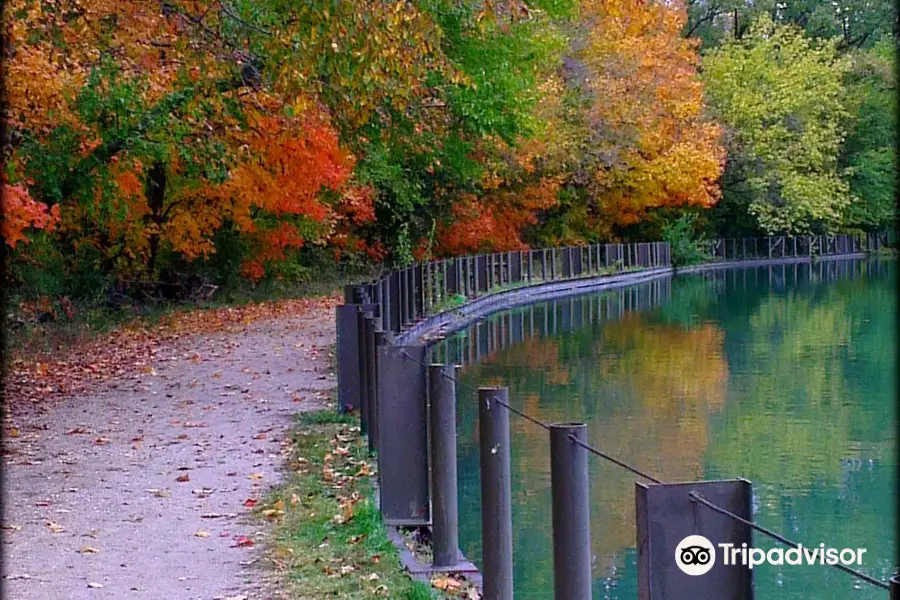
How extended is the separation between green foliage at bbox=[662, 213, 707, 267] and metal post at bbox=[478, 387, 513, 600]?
52.2 m

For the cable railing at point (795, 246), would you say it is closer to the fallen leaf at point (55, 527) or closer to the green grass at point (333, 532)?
the green grass at point (333, 532)

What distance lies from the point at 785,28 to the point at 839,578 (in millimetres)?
58622

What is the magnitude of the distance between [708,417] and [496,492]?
32.0 feet

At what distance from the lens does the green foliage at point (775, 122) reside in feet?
201

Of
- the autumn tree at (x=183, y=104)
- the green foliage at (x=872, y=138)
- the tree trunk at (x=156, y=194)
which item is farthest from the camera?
the green foliage at (x=872, y=138)

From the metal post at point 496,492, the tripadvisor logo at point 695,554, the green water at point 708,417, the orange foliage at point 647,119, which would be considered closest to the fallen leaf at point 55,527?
the green water at point 708,417

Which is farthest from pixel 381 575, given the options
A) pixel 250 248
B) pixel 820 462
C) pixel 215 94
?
pixel 250 248

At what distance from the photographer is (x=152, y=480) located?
10.3m

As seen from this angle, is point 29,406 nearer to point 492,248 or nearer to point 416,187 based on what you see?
point 416,187

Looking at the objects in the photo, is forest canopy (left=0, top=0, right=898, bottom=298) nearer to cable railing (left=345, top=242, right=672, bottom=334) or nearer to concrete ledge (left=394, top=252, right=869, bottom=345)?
cable railing (left=345, top=242, right=672, bottom=334)

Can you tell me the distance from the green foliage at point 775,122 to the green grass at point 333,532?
169 ft

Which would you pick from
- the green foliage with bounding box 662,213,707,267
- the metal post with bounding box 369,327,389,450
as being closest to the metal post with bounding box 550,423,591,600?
the metal post with bounding box 369,327,389,450

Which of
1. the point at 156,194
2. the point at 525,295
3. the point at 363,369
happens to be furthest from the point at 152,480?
the point at 525,295

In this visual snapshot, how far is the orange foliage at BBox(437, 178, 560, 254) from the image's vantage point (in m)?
42.4
